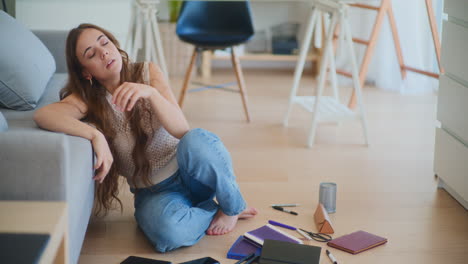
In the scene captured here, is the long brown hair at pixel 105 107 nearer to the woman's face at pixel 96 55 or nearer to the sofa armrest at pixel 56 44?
the woman's face at pixel 96 55

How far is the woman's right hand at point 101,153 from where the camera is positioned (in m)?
1.81

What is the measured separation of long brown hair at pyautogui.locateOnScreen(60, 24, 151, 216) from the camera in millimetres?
1921

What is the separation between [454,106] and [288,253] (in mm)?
916

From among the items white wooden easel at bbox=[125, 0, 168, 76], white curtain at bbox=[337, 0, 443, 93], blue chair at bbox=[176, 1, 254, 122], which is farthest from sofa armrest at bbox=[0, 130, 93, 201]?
white curtain at bbox=[337, 0, 443, 93]

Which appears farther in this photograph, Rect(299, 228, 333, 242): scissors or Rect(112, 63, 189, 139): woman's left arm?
Rect(299, 228, 333, 242): scissors

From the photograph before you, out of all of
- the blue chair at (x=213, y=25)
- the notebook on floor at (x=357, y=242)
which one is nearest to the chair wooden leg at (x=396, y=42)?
the blue chair at (x=213, y=25)

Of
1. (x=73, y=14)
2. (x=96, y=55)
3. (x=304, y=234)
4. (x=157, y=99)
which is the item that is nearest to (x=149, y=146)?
(x=157, y=99)

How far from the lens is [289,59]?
474cm

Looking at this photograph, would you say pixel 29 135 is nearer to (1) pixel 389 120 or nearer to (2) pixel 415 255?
(2) pixel 415 255

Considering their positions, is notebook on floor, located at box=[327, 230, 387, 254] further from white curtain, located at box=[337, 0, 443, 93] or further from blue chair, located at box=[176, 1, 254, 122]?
white curtain, located at box=[337, 0, 443, 93]

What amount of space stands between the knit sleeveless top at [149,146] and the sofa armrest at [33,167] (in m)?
0.56

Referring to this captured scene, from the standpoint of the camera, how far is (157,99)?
1.96 m

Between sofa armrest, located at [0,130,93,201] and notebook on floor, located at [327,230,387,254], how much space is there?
3.01ft

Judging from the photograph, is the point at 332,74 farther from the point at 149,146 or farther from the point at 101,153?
the point at 101,153
